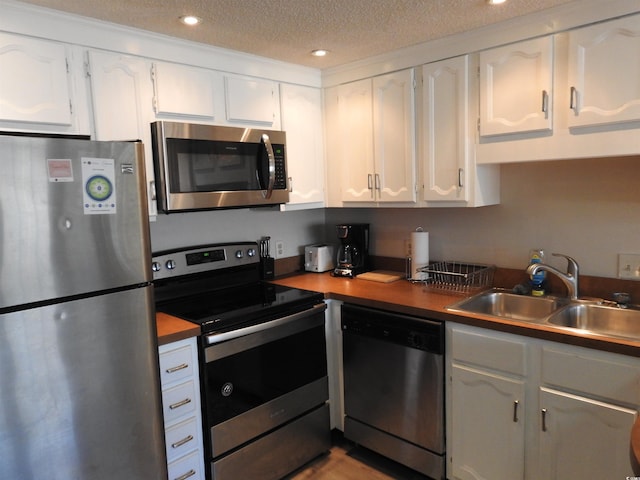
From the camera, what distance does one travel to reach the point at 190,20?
194cm

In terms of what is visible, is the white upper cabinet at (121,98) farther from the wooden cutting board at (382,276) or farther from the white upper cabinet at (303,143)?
Answer: the wooden cutting board at (382,276)

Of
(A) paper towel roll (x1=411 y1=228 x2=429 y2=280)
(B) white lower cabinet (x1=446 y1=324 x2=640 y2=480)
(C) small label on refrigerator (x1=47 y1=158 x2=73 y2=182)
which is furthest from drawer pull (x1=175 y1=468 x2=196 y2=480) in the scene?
(A) paper towel roll (x1=411 y1=228 x2=429 y2=280)

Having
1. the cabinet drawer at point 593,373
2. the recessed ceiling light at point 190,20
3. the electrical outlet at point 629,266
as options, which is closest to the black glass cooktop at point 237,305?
the cabinet drawer at point 593,373

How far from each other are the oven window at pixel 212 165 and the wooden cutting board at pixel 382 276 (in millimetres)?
888

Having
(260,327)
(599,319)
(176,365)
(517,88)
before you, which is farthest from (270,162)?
(599,319)

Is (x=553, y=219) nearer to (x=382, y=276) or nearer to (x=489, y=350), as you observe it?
(x=489, y=350)

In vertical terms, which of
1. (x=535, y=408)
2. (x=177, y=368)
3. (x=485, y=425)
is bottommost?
(x=485, y=425)

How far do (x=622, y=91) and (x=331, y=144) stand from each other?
1.52m

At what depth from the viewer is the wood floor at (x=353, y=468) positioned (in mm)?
2379

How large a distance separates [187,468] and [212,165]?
1.36 meters

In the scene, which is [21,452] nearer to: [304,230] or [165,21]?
[165,21]

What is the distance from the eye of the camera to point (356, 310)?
2420 mm

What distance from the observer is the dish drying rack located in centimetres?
246

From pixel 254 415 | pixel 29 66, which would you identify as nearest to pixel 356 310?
pixel 254 415
